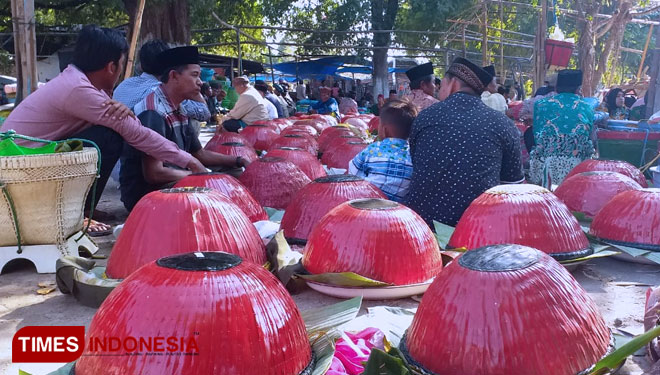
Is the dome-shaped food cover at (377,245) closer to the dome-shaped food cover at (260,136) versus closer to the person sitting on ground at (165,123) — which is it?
the person sitting on ground at (165,123)

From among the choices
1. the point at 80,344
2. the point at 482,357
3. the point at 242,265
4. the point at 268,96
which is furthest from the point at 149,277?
the point at 268,96

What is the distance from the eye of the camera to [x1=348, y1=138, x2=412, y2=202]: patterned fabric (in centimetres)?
455

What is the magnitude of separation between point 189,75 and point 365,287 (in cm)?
290

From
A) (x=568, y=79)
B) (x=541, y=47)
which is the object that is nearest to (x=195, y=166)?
→ (x=568, y=79)

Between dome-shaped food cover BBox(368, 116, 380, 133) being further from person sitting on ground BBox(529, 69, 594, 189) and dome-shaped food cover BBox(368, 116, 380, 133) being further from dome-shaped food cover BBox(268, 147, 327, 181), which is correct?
dome-shaped food cover BBox(268, 147, 327, 181)

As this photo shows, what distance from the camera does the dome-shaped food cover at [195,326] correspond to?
175 centimetres

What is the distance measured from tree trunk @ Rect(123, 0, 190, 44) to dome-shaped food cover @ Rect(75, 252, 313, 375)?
1010 cm

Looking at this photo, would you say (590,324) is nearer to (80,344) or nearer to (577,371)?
(577,371)

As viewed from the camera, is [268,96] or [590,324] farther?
[268,96]

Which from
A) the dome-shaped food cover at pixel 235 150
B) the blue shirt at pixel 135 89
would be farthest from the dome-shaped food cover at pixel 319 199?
the dome-shaped food cover at pixel 235 150

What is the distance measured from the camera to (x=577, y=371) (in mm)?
1949

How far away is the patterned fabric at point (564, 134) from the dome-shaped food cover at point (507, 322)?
4.80 m

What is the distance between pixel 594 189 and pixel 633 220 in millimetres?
697

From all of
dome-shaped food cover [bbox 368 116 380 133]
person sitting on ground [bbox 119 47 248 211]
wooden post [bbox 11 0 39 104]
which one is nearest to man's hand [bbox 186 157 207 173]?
person sitting on ground [bbox 119 47 248 211]
